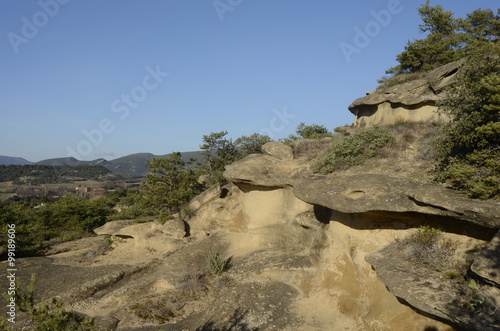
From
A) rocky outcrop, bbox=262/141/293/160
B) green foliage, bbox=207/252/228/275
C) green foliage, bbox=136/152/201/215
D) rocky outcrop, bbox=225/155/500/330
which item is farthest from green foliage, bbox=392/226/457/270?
green foliage, bbox=136/152/201/215

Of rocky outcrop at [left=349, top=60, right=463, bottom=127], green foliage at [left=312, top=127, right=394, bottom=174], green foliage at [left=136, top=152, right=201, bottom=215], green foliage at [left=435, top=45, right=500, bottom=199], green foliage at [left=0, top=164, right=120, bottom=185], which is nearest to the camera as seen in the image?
green foliage at [left=435, top=45, right=500, bottom=199]

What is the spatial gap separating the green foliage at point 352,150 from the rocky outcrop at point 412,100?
15.4 ft

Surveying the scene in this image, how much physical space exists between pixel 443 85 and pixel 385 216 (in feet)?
40.8

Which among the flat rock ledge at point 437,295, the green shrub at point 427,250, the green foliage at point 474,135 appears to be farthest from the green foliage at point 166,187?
the green foliage at point 474,135

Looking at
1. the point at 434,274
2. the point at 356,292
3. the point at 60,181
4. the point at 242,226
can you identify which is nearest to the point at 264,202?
the point at 242,226

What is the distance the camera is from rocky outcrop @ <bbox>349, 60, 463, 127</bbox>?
1816 centimetres

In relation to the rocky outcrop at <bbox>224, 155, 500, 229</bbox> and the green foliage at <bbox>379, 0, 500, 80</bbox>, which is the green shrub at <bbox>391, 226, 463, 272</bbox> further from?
the green foliage at <bbox>379, 0, 500, 80</bbox>

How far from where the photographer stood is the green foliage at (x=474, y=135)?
781 cm

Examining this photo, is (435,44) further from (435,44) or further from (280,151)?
(280,151)

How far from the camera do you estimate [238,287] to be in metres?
10.7

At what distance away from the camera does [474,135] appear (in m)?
8.86

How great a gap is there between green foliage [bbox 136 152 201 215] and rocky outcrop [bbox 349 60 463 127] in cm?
1462

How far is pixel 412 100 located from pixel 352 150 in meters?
8.27

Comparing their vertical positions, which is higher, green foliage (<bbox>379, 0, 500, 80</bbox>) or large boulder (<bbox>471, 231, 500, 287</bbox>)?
green foliage (<bbox>379, 0, 500, 80</bbox>)
